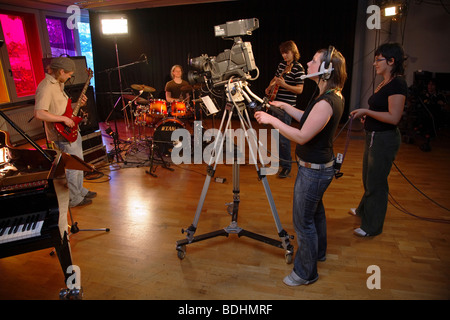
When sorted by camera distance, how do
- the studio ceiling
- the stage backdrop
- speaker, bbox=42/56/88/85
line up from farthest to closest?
the stage backdrop < the studio ceiling < speaker, bbox=42/56/88/85

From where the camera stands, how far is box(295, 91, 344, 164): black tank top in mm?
1907

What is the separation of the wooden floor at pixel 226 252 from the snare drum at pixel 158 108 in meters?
1.43

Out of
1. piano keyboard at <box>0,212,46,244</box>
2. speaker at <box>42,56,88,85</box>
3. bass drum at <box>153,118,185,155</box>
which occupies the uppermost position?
speaker at <box>42,56,88,85</box>

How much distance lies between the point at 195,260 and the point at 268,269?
59 centimetres

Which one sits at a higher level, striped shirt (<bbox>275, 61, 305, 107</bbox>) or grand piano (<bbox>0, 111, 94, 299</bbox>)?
striped shirt (<bbox>275, 61, 305, 107</bbox>)

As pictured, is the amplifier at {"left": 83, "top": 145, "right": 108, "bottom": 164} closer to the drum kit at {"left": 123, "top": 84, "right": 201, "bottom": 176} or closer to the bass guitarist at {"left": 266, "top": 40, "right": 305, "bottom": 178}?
the drum kit at {"left": 123, "top": 84, "right": 201, "bottom": 176}

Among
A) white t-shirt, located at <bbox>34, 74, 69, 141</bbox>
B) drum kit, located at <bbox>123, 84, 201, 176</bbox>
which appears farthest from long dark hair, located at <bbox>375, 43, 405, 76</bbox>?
drum kit, located at <bbox>123, 84, 201, 176</bbox>

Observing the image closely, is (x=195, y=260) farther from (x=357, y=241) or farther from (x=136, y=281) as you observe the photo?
(x=357, y=241)

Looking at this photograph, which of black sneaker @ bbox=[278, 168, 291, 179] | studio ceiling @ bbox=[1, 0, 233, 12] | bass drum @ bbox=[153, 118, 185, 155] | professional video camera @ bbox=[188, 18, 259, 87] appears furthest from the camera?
studio ceiling @ bbox=[1, 0, 233, 12]

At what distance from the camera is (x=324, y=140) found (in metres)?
1.98

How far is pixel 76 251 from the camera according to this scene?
2775mm

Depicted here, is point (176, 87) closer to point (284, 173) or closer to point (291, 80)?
point (291, 80)

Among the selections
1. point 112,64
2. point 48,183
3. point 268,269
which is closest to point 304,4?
point 112,64

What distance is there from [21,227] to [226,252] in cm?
152
